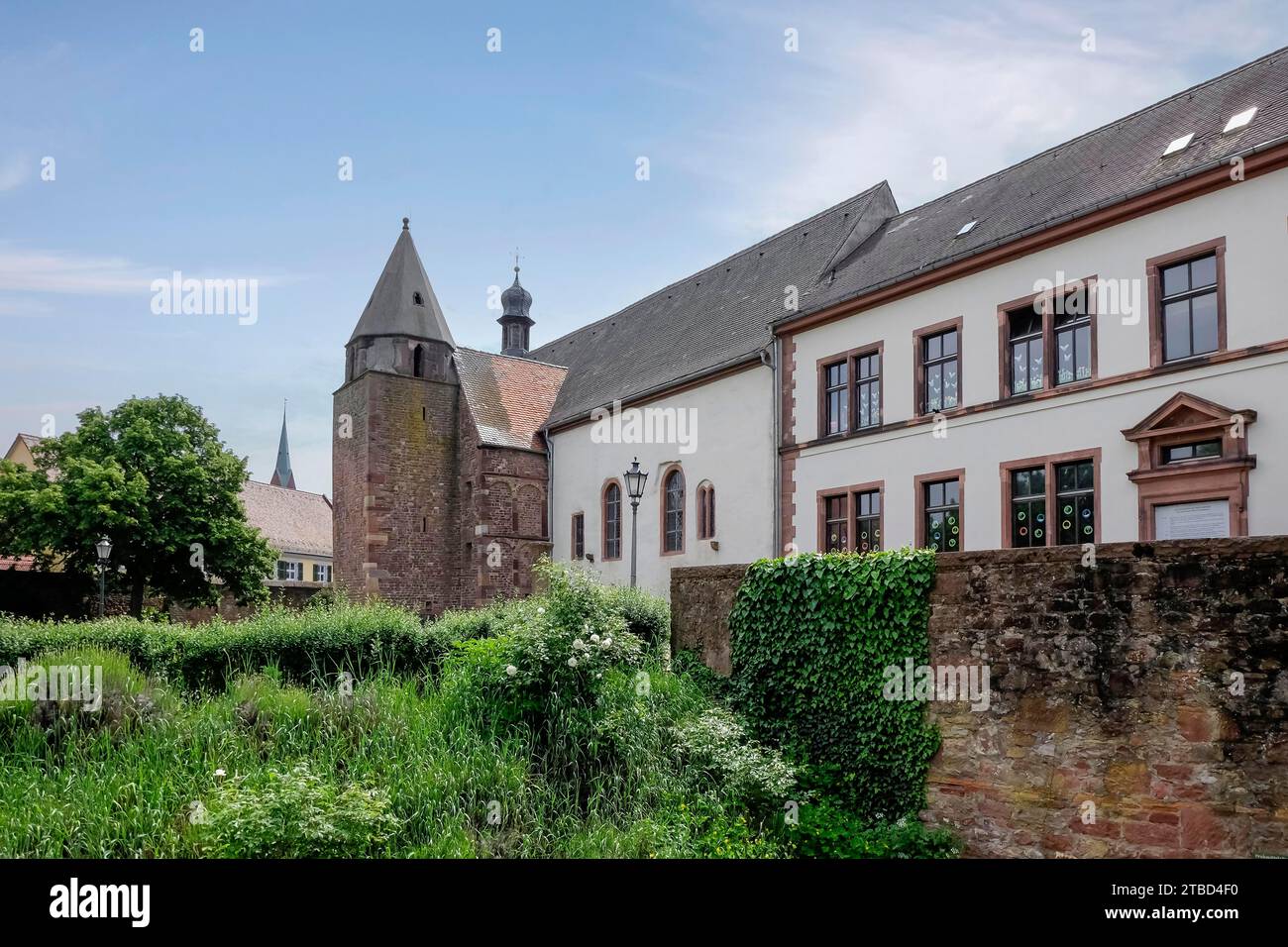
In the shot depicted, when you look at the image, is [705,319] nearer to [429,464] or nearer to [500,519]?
[500,519]

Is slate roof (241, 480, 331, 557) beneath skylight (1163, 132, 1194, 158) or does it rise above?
beneath

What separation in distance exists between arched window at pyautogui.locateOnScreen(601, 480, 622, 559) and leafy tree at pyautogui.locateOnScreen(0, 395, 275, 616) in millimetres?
11401

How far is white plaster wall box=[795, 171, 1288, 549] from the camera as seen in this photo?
13438mm

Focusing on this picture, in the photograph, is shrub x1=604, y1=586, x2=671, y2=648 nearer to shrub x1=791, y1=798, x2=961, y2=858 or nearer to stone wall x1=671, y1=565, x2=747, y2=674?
stone wall x1=671, y1=565, x2=747, y2=674

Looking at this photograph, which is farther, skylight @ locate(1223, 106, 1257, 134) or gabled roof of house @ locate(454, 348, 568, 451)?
gabled roof of house @ locate(454, 348, 568, 451)

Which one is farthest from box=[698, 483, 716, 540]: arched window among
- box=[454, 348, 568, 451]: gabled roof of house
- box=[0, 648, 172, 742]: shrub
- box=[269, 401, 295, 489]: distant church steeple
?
box=[269, 401, 295, 489]: distant church steeple

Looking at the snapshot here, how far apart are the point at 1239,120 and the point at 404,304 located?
997 inches

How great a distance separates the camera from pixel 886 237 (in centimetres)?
2316

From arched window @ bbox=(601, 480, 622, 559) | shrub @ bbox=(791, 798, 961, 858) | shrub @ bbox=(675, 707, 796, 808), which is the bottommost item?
shrub @ bbox=(791, 798, 961, 858)

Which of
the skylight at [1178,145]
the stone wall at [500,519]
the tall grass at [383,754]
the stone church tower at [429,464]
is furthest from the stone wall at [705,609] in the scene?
the stone wall at [500,519]

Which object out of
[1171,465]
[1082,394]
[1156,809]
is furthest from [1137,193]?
[1156,809]

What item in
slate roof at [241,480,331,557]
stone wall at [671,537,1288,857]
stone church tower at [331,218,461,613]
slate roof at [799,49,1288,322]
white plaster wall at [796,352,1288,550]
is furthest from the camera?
slate roof at [241,480,331,557]
